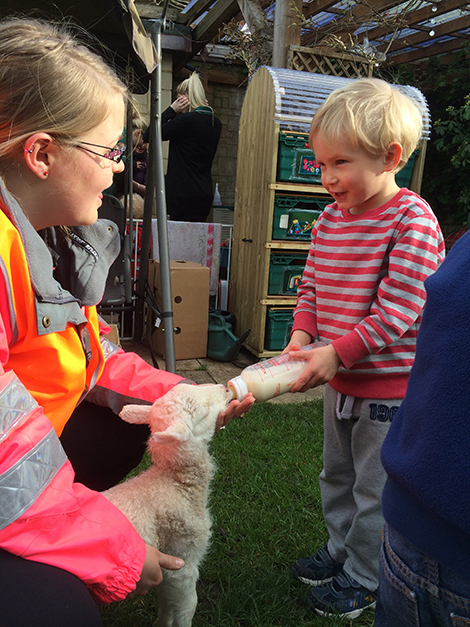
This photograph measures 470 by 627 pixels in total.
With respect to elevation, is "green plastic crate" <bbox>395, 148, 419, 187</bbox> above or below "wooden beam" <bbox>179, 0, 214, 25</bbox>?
below

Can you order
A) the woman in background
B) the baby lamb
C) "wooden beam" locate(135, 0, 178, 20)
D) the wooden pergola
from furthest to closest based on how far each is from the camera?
"wooden beam" locate(135, 0, 178, 20) < the woman in background < the wooden pergola < the baby lamb

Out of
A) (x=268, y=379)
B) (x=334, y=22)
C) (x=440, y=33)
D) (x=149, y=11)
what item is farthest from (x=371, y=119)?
(x=440, y=33)

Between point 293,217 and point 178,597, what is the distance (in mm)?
3597

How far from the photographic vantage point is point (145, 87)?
384 cm

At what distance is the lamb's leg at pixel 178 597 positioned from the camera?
5.15 feet

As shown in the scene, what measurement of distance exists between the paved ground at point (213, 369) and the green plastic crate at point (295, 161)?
5.98ft

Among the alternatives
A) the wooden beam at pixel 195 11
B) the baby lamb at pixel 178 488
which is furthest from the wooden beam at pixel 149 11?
the baby lamb at pixel 178 488

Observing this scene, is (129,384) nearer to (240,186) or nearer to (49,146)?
(49,146)

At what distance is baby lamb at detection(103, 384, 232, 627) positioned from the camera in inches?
60.7

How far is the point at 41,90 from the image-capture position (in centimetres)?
131

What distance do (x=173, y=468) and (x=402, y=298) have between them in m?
0.95

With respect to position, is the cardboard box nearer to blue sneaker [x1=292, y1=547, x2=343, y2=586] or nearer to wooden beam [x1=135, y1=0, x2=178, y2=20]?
blue sneaker [x1=292, y1=547, x2=343, y2=586]

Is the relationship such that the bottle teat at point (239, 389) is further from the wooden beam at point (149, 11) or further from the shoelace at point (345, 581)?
the wooden beam at point (149, 11)

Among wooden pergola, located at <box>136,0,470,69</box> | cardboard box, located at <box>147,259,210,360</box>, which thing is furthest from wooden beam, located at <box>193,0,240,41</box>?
cardboard box, located at <box>147,259,210,360</box>
